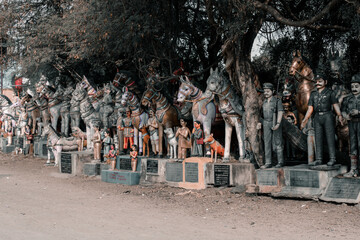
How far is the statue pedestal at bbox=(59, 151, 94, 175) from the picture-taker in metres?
15.9

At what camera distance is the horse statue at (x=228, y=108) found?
38.8 feet

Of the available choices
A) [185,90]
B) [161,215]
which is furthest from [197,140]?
[161,215]

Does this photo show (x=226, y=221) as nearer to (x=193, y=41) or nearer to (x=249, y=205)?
(x=249, y=205)

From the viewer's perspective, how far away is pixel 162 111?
13.5 m

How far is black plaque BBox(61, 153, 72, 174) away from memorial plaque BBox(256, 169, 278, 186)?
8.22 m

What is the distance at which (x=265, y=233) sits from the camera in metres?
7.24

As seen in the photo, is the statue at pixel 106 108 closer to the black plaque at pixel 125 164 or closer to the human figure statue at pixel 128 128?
the human figure statue at pixel 128 128

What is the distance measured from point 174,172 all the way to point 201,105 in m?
2.02

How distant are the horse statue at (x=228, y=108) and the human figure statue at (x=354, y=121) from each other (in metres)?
3.14

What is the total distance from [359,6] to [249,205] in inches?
185

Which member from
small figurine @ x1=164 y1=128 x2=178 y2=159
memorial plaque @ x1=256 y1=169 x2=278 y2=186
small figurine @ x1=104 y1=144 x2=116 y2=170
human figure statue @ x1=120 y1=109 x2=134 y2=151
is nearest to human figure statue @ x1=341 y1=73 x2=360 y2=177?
memorial plaque @ x1=256 y1=169 x2=278 y2=186

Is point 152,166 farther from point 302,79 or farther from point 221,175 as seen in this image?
point 302,79

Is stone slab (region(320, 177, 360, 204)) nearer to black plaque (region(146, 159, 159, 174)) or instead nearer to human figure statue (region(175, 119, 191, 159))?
human figure statue (region(175, 119, 191, 159))

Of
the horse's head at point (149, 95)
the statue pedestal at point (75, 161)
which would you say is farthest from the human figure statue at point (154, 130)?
the statue pedestal at point (75, 161)
